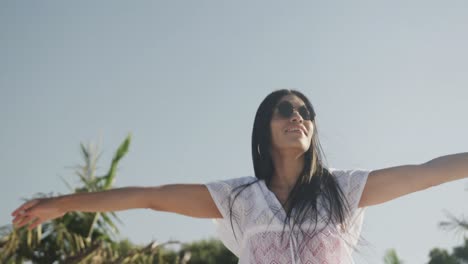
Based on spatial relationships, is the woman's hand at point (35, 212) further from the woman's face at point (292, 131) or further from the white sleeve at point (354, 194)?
the white sleeve at point (354, 194)

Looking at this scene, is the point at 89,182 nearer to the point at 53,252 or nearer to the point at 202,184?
the point at 53,252

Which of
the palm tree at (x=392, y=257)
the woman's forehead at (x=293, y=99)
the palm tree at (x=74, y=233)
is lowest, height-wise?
the palm tree at (x=392, y=257)

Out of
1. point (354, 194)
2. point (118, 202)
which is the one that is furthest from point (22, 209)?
point (354, 194)

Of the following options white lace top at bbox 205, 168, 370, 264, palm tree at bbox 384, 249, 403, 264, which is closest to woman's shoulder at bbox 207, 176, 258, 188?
white lace top at bbox 205, 168, 370, 264

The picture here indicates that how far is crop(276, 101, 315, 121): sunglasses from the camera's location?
10.4 feet

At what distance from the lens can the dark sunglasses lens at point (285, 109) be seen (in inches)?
125

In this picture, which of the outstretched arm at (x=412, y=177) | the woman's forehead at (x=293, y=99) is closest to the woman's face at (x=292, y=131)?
the woman's forehead at (x=293, y=99)

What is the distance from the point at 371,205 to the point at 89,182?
8842 millimetres

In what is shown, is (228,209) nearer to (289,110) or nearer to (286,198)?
(286,198)

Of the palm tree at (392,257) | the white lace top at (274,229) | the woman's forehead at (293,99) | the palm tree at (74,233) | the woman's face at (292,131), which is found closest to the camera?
the white lace top at (274,229)

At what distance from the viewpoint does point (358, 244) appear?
9.81 feet

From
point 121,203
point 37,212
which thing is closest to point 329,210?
point 121,203

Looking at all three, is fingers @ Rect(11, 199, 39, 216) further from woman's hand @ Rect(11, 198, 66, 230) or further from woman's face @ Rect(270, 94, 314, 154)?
woman's face @ Rect(270, 94, 314, 154)

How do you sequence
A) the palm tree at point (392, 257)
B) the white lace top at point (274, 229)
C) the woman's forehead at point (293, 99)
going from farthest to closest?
the palm tree at point (392, 257) < the woman's forehead at point (293, 99) < the white lace top at point (274, 229)
